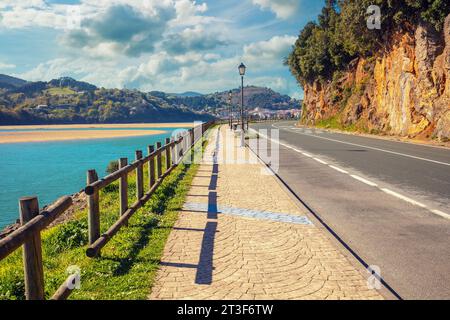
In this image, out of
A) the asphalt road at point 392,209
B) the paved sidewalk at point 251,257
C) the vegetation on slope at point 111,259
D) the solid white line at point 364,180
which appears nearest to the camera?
the paved sidewalk at point 251,257

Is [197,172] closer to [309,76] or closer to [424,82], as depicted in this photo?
[424,82]

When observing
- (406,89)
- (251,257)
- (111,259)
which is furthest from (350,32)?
(111,259)

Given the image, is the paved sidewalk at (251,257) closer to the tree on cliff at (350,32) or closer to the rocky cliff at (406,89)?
the rocky cliff at (406,89)

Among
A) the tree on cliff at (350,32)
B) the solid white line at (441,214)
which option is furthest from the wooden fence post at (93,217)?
the tree on cliff at (350,32)

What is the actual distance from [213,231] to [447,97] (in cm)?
2187

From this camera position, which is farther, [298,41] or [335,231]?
[298,41]

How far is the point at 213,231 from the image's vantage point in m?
6.60

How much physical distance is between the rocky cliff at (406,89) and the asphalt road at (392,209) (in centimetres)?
988

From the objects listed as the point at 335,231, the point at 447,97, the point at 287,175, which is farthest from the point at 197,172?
the point at 447,97

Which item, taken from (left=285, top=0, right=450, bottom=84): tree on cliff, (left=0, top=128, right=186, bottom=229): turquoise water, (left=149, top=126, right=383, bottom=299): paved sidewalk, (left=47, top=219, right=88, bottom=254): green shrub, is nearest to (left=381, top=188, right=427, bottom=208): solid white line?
(left=149, top=126, right=383, bottom=299): paved sidewalk

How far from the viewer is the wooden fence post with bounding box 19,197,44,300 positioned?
3.49 meters

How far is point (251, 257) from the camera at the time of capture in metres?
5.36

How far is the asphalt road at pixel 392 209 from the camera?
187 inches

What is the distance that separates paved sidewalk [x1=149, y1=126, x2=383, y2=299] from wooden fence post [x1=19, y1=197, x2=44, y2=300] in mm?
1229
